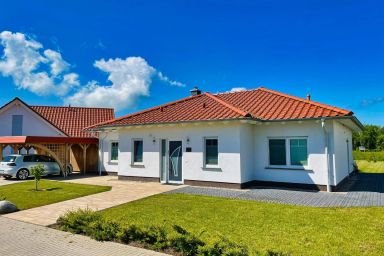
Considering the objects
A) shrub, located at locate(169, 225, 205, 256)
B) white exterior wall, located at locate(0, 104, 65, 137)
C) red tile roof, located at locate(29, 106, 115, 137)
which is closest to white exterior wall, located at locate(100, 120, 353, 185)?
shrub, located at locate(169, 225, 205, 256)

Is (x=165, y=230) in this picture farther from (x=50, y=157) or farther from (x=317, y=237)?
(x=50, y=157)

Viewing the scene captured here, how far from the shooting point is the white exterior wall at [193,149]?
13.6 meters

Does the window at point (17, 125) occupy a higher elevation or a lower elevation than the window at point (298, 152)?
higher

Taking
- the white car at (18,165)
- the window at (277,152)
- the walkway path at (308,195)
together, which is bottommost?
the walkway path at (308,195)

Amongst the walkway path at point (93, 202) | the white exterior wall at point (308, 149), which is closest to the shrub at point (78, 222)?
the walkway path at point (93, 202)

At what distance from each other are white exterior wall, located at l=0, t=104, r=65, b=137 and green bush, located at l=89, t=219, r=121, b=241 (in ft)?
72.4

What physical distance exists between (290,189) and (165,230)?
27.7 feet

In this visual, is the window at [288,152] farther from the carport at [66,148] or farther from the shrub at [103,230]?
the carport at [66,148]

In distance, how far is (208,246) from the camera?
5.52 m

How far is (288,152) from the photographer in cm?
1363

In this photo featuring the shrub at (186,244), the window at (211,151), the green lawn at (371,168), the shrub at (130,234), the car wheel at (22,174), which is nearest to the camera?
the shrub at (186,244)

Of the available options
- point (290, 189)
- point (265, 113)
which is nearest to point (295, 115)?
point (265, 113)

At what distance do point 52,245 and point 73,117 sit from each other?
24047 mm

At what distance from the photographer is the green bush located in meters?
6.75
